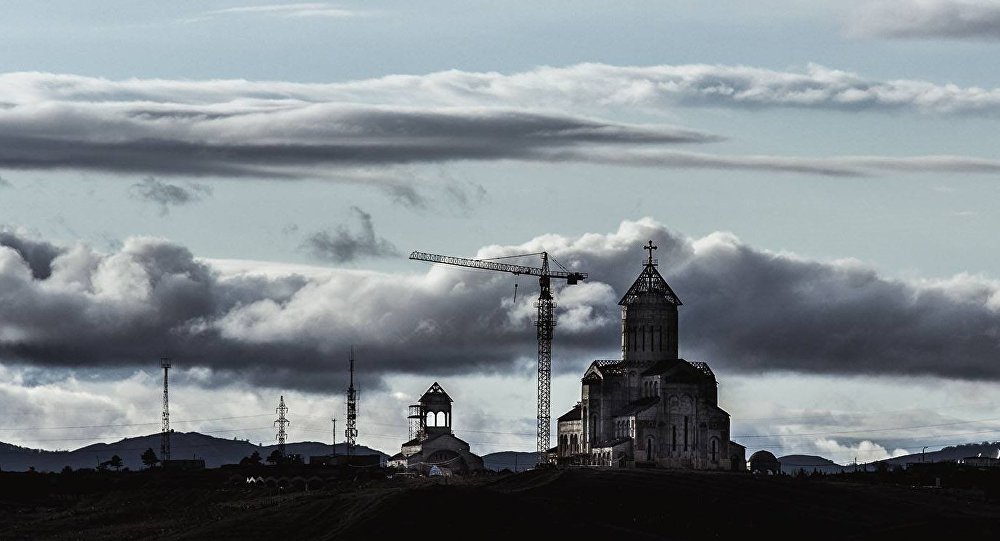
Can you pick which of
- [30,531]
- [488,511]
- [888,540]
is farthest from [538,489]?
[30,531]

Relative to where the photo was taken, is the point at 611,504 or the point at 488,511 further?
the point at 611,504

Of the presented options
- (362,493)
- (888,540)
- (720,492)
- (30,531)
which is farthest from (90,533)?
(888,540)

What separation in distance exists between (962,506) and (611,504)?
4295 cm

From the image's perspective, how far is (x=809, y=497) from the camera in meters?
187

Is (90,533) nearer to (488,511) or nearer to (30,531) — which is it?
(30,531)

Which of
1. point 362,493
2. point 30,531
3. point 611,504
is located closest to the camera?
point 611,504

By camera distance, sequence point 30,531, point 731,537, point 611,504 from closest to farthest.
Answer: point 731,537
point 611,504
point 30,531

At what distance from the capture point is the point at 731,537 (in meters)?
158

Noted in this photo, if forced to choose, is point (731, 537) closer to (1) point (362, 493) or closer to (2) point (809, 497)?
(2) point (809, 497)

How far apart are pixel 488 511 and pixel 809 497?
45.3 metres

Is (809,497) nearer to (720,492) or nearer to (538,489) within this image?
(720,492)

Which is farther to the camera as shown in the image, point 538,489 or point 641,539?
point 538,489

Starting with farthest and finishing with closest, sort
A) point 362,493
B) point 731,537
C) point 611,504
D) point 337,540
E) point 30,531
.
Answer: point 30,531
point 362,493
point 611,504
point 731,537
point 337,540

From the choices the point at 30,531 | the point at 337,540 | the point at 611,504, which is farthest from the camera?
the point at 30,531
